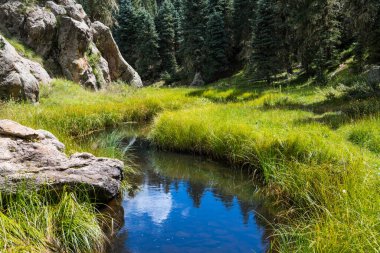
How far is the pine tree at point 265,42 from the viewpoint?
3412 centimetres

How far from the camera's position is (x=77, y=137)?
1446 centimetres

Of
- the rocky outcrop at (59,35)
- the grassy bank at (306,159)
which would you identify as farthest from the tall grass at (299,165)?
the rocky outcrop at (59,35)

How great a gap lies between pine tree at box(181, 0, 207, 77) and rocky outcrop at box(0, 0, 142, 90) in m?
21.4

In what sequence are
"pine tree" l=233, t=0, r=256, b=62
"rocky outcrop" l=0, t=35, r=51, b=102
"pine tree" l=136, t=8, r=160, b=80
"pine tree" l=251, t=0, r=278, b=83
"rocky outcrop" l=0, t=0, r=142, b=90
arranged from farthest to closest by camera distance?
"pine tree" l=136, t=8, r=160, b=80 → "pine tree" l=233, t=0, r=256, b=62 → "pine tree" l=251, t=0, r=278, b=83 → "rocky outcrop" l=0, t=0, r=142, b=90 → "rocky outcrop" l=0, t=35, r=51, b=102

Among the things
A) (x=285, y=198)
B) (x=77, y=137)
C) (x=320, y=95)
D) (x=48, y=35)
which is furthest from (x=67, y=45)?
(x=285, y=198)

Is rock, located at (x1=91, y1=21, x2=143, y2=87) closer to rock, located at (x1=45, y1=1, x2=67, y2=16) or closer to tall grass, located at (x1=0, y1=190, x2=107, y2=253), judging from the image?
rock, located at (x1=45, y1=1, x2=67, y2=16)

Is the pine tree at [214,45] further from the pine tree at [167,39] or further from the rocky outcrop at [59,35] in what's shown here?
the rocky outcrop at [59,35]

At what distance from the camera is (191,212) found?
7957 mm

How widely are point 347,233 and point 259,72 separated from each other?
1248 inches

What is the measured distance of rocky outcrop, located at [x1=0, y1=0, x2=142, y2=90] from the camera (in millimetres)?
25812

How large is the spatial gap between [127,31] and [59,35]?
35.5 metres

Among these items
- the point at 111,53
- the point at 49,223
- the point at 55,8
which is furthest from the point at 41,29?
the point at 49,223

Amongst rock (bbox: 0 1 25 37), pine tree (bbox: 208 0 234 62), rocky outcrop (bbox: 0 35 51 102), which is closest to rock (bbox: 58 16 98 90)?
rock (bbox: 0 1 25 37)

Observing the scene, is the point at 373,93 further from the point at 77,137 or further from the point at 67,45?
the point at 67,45
